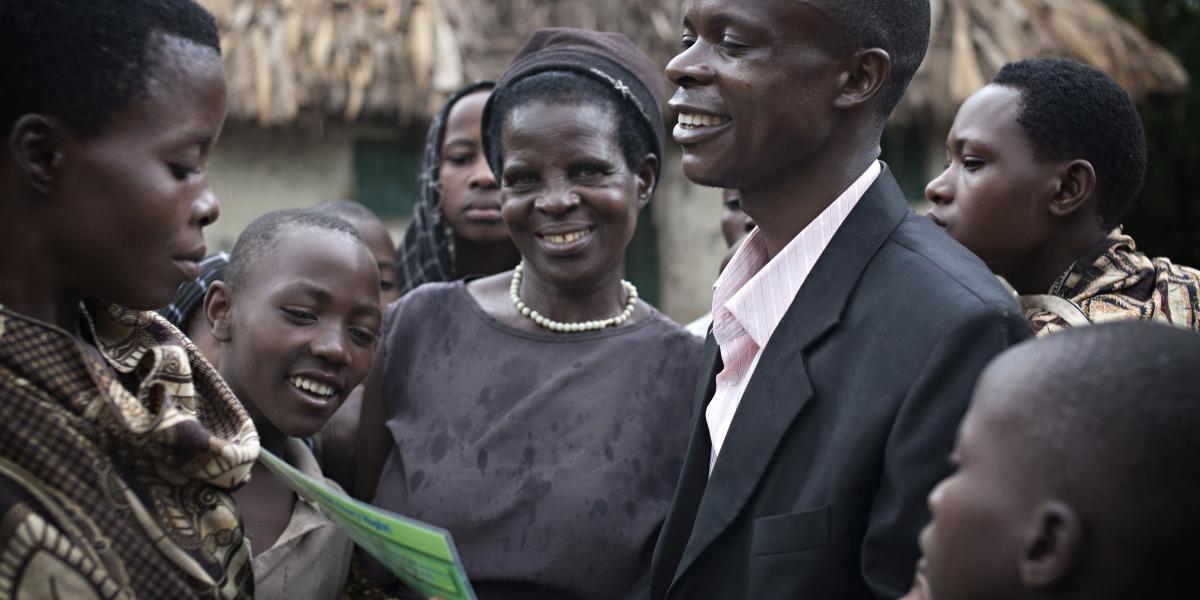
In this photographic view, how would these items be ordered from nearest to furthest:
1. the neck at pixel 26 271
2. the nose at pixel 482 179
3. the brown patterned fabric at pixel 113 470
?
the brown patterned fabric at pixel 113 470, the neck at pixel 26 271, the nose at pixel 482 179

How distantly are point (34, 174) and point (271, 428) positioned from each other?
126cm

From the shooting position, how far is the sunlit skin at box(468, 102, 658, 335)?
3.07m

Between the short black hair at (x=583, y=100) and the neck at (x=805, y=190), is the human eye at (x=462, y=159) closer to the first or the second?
the short black hair at (x=583, y=100)

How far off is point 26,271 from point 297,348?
105 centimetres

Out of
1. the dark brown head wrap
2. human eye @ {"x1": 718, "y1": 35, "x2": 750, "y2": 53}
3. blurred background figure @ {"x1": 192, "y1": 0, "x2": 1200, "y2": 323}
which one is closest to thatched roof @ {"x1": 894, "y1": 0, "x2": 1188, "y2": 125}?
blurred background figure @ {"x1": 192, "y1": 0, "x2": 1200, "y2": 323}

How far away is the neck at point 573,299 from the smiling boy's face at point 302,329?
1.45 ft

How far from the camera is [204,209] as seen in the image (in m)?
1.83

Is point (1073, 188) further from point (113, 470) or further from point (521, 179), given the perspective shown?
point (113, 470)

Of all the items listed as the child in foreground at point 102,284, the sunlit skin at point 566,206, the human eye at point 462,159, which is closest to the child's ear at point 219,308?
the sunlit skin at point 566,206

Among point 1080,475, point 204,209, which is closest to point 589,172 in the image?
point 204,209

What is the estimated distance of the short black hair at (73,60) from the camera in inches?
65.9

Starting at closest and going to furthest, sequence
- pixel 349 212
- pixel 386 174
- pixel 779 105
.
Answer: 1. pixel 779 105
2. pixel 349 212
3. pixel 386 174

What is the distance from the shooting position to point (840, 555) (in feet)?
6.17

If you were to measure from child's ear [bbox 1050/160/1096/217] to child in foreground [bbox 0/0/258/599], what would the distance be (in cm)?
198
